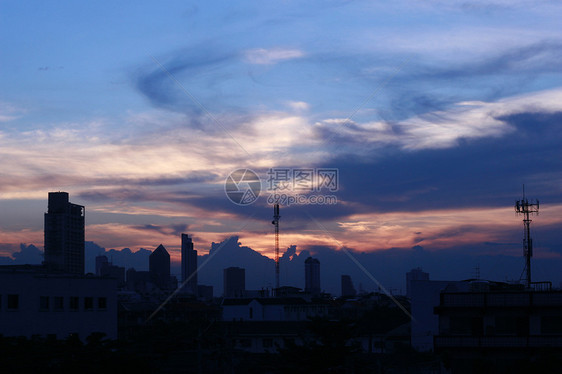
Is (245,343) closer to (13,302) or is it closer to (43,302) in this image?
(43,302)

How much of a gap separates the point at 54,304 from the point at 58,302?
17.0 inches

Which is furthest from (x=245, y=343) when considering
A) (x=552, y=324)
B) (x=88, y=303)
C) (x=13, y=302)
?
(x=552, y=324)

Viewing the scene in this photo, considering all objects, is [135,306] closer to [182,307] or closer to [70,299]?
[182,307]

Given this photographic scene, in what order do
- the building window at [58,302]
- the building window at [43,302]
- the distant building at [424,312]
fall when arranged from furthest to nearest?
the distant building at [424,312] < the building window at [58,302] < the building window at [43,302]

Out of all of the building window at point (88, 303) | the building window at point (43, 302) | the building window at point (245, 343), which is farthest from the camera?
the building window at point (245, 343)

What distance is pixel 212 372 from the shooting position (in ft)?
199

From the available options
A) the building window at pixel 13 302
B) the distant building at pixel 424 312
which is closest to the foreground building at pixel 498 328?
the distant building at pixel 424 312

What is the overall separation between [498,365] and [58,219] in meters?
131

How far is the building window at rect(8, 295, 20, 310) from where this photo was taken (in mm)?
55875

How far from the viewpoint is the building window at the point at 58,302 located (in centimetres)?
5975

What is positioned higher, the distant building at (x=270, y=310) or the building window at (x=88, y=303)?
the building window at (x=88, y=303)

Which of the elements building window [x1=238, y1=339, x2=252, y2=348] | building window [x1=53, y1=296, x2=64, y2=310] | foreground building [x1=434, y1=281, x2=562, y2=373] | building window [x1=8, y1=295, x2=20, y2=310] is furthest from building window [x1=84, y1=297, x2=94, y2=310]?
foreground building [x1=434, y1=281, x2=562, y2=373]

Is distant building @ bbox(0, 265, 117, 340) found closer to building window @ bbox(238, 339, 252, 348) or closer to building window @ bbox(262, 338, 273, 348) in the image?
building window @ bbox(238, 339, 252, 348)

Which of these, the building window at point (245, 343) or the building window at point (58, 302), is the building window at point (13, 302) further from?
the building window at point (245, 343)
